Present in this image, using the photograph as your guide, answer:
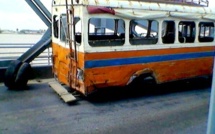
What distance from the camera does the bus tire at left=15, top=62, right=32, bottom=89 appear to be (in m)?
7.37

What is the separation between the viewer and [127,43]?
6512 mm

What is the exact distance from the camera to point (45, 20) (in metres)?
8.95

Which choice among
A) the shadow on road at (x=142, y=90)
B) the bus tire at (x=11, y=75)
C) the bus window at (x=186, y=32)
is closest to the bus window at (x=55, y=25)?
the bus tire at (x=11, y=75)

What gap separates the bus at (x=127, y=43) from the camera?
20.0 feet

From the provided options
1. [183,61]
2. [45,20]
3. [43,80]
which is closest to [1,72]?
[43,80]

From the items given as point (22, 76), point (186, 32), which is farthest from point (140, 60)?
point (22, 76)

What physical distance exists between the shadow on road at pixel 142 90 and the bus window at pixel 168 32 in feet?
4.53

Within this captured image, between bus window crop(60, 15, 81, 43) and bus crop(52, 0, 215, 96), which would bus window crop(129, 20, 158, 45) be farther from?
bus window crop(60, 15, 81, 43)

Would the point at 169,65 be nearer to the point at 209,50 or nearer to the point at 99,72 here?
the point at 209,50

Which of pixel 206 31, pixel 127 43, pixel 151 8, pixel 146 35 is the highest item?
pixel 151 8

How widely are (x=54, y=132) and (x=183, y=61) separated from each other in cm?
474

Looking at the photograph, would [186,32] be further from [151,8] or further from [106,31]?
[106,31]

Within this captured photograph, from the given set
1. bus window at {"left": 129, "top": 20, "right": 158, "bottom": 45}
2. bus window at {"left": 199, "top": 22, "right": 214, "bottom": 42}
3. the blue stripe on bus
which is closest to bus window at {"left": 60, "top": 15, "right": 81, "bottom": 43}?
the blue stripe on bus

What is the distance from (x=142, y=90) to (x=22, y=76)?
375 centimetres
